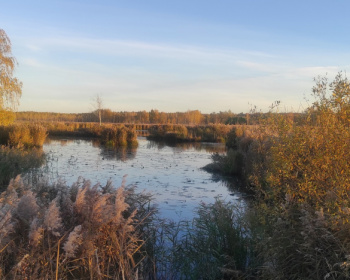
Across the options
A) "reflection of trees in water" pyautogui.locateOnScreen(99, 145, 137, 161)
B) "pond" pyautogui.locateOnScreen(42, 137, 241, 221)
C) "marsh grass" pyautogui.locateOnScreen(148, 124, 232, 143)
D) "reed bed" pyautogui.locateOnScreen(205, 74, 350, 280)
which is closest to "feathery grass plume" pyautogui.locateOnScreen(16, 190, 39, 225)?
"reed bed" pyautogui.locateOnScreen(205, 74, 350, 280)

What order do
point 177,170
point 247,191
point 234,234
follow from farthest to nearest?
point 177,170, point 247,191, point 234,234

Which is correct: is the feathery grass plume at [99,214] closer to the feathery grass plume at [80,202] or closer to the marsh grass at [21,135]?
the feathery grass plume at [80,202]

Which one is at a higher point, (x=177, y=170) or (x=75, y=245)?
(x=75, y=245)

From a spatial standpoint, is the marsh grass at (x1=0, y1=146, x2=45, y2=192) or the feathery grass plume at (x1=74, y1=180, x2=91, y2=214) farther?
the marsh grass at (x1=0, y1=146, x2=45, y2=192)

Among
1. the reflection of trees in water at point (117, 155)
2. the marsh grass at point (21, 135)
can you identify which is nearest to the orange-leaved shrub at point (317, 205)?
the reflection of trees in water at point (117, 155)

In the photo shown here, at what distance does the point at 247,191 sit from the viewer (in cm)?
1355

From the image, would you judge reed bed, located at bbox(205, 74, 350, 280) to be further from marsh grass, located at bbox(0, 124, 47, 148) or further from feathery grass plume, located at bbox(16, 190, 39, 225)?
marsh grass, located at bbox(0, 124, 47, 148)

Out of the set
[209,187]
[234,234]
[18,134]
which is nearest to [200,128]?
[18,134]

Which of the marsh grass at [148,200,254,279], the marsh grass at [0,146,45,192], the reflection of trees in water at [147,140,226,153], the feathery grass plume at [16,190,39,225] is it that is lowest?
the reflection of trees in water at [147,140,226,153]

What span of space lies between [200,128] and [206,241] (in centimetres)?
3918

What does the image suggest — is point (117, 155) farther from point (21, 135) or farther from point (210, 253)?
point (210, 253)

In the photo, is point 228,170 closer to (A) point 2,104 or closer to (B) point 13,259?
(A) point 2,104

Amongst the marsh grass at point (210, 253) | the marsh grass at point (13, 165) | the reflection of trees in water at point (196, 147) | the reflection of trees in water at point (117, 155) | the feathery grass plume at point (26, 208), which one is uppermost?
the feathery grass plume at point (26, 208)

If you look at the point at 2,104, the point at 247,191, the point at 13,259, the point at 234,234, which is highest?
the point at 2,104
